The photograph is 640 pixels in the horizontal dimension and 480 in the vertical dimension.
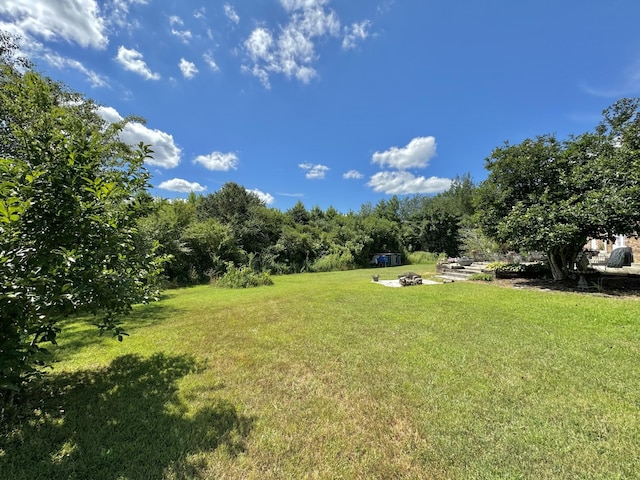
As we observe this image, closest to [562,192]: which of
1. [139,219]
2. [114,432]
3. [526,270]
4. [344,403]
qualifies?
[526,270]

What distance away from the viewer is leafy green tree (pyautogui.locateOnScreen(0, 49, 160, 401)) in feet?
6.47

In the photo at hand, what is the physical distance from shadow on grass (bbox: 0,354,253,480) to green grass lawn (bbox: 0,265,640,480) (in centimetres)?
1

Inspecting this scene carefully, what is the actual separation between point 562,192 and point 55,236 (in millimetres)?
12136

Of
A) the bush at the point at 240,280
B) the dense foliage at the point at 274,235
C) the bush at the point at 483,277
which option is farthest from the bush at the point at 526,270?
the bush at the point at 240,280

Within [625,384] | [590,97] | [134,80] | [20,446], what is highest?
[134,80]

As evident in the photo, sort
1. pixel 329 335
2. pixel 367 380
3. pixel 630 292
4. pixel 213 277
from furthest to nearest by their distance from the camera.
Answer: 1. pixel 213 277
2. pixel 630 292
3. pixel 329 335
4. pixel 367 380

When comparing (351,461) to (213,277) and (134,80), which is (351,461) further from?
(213,277)

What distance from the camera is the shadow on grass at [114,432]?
192 cm

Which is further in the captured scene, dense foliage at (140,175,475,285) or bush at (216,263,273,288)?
dense foliage at (140,175,475,285)

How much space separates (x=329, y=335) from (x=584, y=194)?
362 inches

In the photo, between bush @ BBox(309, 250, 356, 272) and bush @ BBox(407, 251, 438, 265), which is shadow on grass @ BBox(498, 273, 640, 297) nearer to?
bush @ BBox(309, 250, 356, 272)

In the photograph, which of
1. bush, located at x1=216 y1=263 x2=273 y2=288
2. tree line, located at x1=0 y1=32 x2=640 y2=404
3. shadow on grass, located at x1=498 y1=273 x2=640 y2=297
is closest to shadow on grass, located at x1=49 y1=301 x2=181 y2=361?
tree line, located at x1=0 y1=32 x2=640 y2=404

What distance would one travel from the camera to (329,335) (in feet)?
15.6

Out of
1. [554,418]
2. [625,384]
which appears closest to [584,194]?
[625,384]
